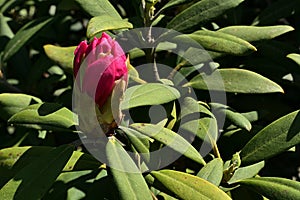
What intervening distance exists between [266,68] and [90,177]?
65 centimetres

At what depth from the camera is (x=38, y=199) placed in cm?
141

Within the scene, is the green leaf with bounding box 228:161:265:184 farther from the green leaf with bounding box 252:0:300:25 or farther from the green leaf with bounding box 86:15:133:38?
the green leaf with bounding box 252:0:300:25

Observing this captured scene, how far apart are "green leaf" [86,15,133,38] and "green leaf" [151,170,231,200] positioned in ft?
1.20

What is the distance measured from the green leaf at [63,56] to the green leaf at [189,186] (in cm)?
44

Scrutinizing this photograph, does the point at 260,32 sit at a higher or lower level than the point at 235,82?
higher

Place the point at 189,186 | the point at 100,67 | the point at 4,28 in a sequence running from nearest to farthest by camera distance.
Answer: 1. the point at 100,67
2. the point at 189,186
3. the point at 4,28

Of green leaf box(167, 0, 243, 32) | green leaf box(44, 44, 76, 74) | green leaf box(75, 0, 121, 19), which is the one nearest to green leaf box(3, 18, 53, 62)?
green leaf box(44, 44, 76, 74)

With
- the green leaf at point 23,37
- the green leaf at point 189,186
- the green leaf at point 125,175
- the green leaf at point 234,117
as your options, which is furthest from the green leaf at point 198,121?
the green leaf at point 23,37

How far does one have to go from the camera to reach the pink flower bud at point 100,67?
4.19ft

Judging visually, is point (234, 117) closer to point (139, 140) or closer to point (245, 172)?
point (245, 172)

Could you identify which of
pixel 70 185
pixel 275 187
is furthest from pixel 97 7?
pixel 275 187

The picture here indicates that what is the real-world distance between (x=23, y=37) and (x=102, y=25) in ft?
2.44

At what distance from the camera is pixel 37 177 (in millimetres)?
1430

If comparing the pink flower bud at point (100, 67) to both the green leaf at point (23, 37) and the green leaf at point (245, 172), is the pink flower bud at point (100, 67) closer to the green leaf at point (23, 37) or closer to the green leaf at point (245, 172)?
the green leaf at point (245, 172)
